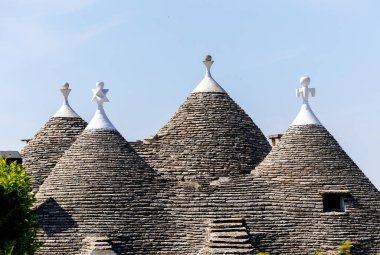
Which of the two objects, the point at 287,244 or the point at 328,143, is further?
the point at 328,143

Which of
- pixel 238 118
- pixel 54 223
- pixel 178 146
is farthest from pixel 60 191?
pixel 238 118

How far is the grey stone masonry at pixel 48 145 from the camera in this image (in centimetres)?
3262

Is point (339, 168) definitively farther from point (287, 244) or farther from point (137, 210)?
point (137, 210)

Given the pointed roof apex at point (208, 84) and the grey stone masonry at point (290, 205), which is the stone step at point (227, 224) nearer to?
the grey stone masonry at point (290, 205)

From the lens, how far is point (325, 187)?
2839cm

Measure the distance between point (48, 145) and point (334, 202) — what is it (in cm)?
893

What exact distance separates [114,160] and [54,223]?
2188 millimetres

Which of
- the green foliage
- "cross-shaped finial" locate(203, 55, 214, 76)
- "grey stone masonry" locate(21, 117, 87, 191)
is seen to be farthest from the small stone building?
"grey stone masonry" locate(21, 117, 87, 191)

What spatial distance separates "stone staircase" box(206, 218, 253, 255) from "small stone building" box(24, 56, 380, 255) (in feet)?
0.09

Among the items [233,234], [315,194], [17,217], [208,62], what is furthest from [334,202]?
[17,217]

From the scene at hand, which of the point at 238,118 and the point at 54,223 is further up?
the point at 238,118

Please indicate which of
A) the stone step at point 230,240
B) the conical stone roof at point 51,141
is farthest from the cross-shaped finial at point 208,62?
A: the stone step at point 230,240

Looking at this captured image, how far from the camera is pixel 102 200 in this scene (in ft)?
90.9

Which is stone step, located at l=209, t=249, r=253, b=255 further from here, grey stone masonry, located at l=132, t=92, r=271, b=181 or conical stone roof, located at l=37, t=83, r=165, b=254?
grey stone masonry, located at l=132, t=92, r=271, b=181
